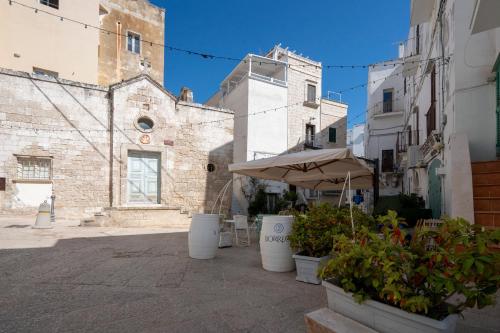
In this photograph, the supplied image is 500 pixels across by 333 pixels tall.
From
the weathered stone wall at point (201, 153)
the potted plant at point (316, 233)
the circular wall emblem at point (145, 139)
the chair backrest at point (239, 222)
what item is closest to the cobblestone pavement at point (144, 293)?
the potted plant at point (316, 233)

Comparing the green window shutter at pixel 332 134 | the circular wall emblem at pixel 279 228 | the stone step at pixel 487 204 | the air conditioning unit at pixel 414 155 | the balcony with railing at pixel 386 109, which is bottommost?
the circular wall emblem at pixel 279 228

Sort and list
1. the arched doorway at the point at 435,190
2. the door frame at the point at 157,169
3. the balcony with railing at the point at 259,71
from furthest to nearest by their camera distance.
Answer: the balcony with railing at the point at 259,71
the door frame at the point at 157,169
the arched doorway at the point at 435,190

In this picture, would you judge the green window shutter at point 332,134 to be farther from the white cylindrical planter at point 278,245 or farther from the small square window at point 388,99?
the white cylindrical planter at point 278,245

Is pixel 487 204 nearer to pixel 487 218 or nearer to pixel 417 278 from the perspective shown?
pixel 487 218

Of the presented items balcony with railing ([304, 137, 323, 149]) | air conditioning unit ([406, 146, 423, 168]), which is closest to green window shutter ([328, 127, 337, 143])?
balcony with railing ([304, 137, 323, 149])

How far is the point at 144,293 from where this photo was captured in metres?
3.40

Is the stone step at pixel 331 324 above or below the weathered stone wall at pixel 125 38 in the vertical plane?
below

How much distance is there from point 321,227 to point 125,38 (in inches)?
700

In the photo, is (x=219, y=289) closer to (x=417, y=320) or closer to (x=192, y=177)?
(x=417, y=320)

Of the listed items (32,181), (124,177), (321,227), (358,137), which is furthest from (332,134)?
(321,227)

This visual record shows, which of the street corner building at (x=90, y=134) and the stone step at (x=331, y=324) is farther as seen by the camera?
Result: the street corner building at (x=90, y=134)

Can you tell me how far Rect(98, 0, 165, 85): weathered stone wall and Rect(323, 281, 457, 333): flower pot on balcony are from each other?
17.5 meters

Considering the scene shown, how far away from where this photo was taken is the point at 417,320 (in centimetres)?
177

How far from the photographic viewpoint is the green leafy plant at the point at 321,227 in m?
3.96
